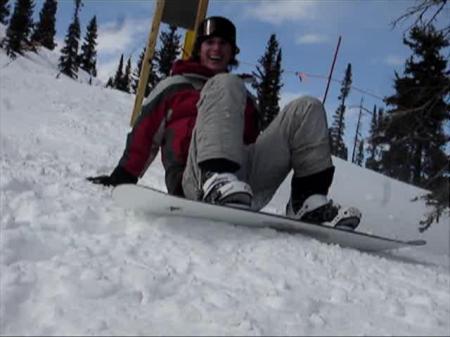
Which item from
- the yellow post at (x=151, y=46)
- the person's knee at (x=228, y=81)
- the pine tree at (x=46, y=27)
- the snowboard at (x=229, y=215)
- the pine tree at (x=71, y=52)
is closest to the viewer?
the snowboard at (x=229, y=215)

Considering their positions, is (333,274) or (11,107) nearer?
(333,274)

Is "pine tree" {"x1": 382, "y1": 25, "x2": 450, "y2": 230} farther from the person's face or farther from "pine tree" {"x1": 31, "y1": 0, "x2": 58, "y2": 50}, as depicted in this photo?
"pine tree" {"x1": 31, "y1": 0, "x2": 58, "y2": 50}

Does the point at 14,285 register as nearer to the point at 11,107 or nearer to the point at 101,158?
the point at 101,158

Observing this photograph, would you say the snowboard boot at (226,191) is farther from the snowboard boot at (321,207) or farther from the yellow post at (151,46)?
the yellow post at (151,46)

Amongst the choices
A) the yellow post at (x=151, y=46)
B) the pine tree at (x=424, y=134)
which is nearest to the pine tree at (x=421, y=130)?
the pine tree at (x=424, y=134)

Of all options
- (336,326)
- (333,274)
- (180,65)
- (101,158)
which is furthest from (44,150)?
(336,326)

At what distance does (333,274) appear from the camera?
7.78 feet

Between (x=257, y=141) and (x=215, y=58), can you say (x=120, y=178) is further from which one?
(x=215, y=58)

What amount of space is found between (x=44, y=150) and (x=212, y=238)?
313 centimetres

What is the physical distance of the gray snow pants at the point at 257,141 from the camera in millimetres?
2783

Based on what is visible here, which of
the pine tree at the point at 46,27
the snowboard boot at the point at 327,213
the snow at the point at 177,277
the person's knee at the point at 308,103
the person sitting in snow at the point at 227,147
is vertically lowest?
the snow at the point at 177,277

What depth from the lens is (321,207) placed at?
10.1 feet

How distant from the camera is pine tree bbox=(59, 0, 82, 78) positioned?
5037cm

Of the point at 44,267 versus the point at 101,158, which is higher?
the point at 101,158
